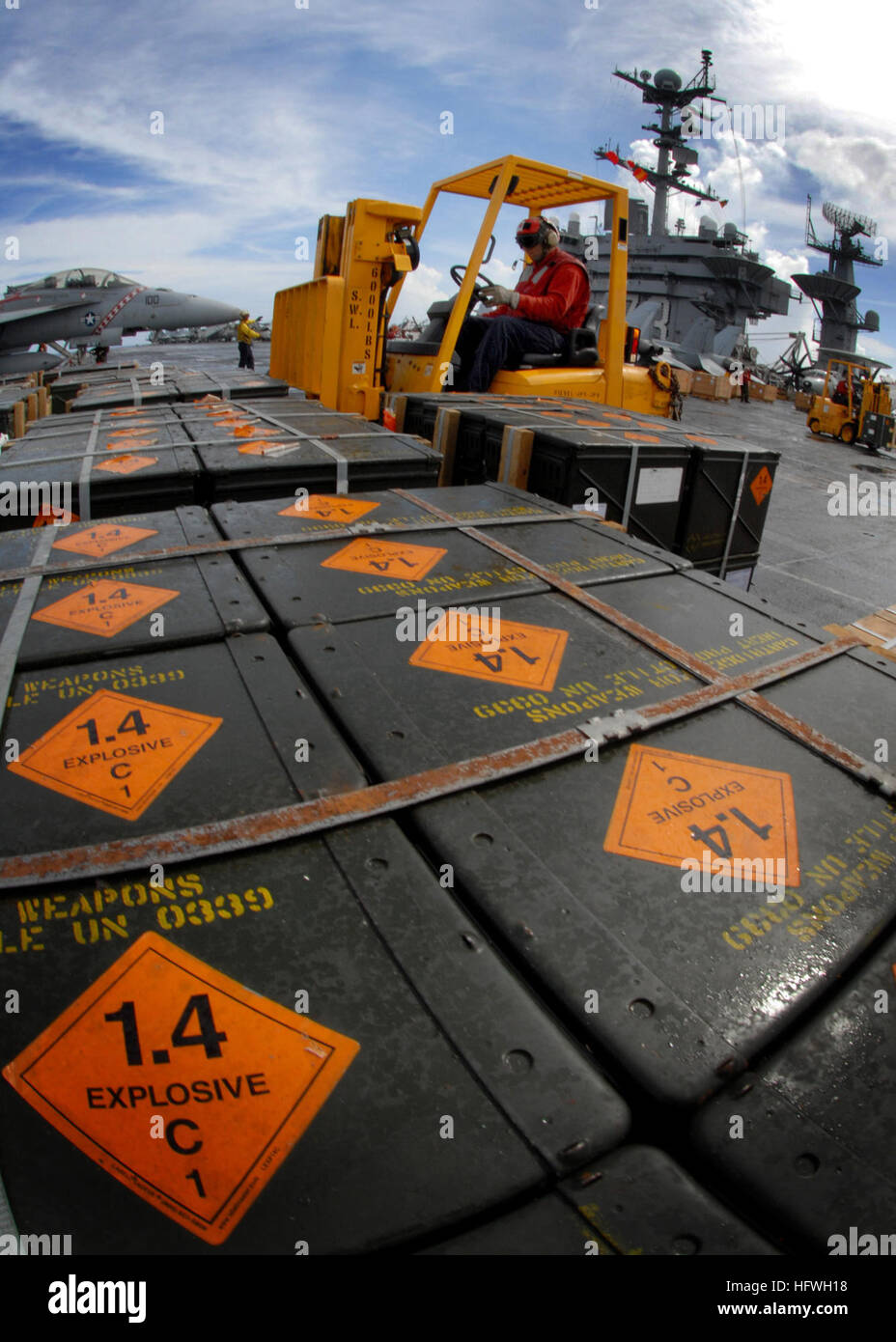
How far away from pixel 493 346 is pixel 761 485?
9.12 ft

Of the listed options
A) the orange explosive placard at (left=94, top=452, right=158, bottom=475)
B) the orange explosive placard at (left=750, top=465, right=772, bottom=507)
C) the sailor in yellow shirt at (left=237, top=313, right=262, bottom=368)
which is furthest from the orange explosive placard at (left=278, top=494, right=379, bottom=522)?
the sailor in yellow shirt at (left=237, top=313, right=262, bottom=368)

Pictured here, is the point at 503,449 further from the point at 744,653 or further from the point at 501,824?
the point at 501,824

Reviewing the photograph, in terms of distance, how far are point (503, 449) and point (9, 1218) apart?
4.20 metres

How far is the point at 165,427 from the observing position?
17.5 feet

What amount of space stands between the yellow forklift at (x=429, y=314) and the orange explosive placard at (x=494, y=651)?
503 cm

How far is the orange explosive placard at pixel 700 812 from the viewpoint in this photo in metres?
1.56

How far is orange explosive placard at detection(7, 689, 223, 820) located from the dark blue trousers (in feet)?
19.2

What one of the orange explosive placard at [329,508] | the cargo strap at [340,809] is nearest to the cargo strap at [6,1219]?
the cargo strap at [340,809]

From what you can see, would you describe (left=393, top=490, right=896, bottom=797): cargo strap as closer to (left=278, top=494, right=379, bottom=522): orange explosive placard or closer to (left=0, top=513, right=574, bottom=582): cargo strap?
(left=0, top=513, right=574, bottom=582): cargo strap

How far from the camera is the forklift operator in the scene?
22.6 ft

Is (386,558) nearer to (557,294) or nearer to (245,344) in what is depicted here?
(557,294)

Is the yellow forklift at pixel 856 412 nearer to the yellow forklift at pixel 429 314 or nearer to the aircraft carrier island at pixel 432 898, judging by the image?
the yellow forklift at pixel 429 314
